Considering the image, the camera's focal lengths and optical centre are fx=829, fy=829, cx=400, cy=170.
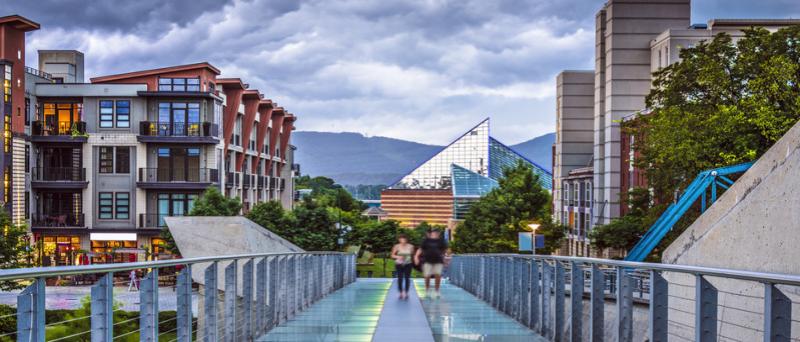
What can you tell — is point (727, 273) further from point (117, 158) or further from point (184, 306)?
point (117, 158)

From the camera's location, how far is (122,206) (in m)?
48.8

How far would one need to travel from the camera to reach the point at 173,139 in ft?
159

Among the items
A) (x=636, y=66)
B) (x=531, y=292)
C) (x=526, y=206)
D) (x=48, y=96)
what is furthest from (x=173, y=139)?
(x=531, y=292)

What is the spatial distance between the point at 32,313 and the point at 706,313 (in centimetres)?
418

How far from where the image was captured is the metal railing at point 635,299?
4906mm

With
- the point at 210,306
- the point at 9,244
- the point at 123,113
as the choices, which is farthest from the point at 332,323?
the point at 123,113

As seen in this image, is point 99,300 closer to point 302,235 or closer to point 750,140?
point 750,140

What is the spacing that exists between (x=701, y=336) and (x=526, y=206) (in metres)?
47.7

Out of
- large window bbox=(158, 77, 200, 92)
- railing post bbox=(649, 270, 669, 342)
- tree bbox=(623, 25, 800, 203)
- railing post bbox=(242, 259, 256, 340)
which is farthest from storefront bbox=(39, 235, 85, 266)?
railing post bbox=(649, 270, 669, 342)

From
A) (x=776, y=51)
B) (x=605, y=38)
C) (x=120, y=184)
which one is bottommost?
(x=120, y=184)

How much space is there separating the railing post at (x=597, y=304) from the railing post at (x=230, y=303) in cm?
371

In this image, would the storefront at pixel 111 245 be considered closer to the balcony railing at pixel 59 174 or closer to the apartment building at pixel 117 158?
the apartment building at pixel 117 158

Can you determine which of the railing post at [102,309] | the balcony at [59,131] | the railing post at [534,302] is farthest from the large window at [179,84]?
the railing post at [102,309]

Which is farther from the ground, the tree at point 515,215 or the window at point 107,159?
the window at point 107,159
